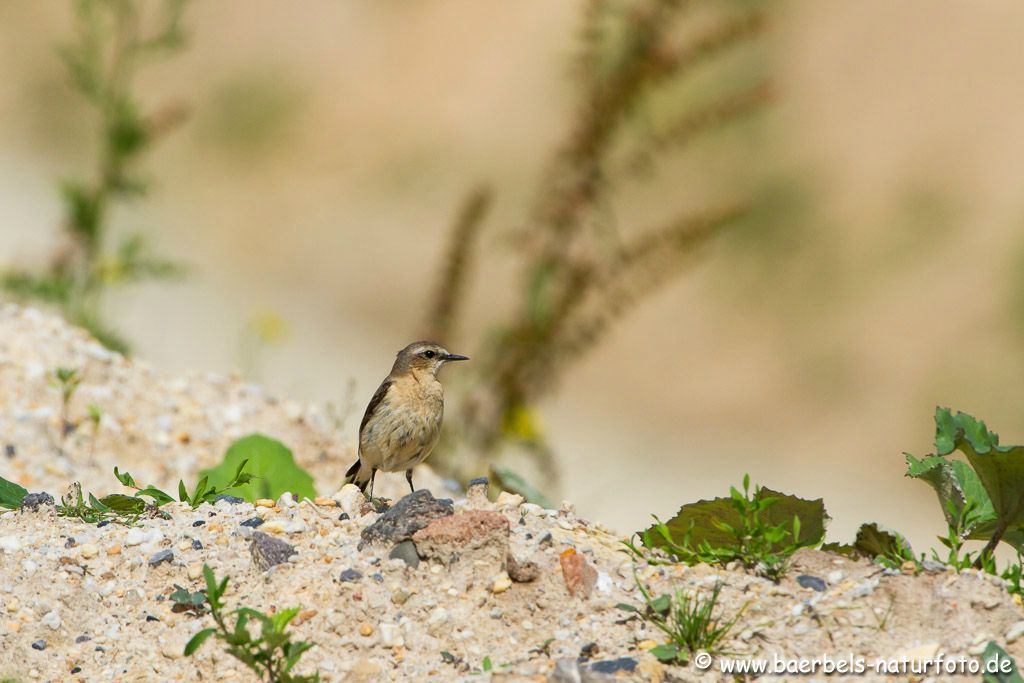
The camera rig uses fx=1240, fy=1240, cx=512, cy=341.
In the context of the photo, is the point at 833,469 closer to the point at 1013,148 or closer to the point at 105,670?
the point at 1013,148

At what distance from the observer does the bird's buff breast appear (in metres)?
5.55

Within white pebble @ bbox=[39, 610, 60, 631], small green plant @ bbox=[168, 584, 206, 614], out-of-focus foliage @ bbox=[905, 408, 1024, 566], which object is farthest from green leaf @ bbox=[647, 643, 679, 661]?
white pebble @ bbox=[39, 610, 60, 631]

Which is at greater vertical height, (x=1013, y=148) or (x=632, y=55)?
(x=1013, y=148)

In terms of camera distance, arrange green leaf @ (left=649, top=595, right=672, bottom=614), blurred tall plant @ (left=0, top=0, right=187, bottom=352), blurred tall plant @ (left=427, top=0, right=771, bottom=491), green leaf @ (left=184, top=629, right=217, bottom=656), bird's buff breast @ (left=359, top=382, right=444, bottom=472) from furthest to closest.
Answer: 1. blurred tall plant @ (left=0, top=0, right=187, bottom=352)
2. blurred tall plant @ (left=427, top=0, right=771, bottom=491)
3. bird's buff breast @ (left=359, top=382, right=444, bottom=472)
4. green leaf @ (left=649, top=595, right=672, bottom=614)
5. green leaf @ (left=184, top=629, right=217, bottom=656)

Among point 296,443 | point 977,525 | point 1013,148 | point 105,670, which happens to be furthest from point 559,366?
point 1013,148

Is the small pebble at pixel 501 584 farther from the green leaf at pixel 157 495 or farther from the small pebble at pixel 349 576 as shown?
the green leaf at pixel 157 495

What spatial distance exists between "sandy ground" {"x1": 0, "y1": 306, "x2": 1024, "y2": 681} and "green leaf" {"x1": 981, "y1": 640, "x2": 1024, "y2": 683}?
4.0 inches

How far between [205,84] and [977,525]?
1676cm

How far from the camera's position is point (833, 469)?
38.1 ft

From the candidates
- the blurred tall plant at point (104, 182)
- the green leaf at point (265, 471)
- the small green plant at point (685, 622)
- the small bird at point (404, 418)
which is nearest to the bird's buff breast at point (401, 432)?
the small bird at point (404, 418)

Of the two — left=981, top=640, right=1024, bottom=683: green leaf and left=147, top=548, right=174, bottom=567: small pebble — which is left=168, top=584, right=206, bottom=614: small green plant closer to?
left=147, top=548, right=174, bottom=567: small pebble

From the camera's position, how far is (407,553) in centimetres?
384

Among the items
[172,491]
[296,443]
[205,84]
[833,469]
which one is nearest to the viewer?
[172,491]

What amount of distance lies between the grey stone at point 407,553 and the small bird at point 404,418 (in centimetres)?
166
